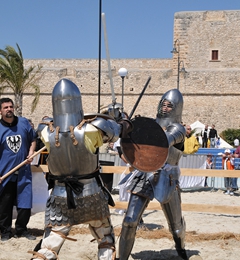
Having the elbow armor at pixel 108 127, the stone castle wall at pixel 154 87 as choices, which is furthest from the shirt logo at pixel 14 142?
the stone castle wall at pixel 154 87

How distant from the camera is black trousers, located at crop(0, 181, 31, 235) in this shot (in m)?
5.38

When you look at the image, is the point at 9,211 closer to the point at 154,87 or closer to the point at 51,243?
the point at 51,243

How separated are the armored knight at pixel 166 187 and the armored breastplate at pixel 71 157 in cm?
82

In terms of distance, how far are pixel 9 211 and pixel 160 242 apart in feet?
5.67

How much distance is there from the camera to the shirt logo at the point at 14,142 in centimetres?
529

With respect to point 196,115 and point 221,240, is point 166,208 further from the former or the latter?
point 196,115

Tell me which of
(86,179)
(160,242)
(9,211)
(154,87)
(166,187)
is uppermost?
(154,87)

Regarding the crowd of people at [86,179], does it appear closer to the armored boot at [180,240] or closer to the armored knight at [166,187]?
the armored knight at [166,187]

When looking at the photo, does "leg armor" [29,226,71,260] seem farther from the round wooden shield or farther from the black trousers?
the black trousers

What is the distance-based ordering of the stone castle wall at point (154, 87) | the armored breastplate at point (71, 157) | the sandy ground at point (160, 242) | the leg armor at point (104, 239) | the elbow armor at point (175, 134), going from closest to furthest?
the armored breastplate at point (71, 157)
the leg armor at point (104, 239)
the elbow armor at point (175, 134)
the sandy ground at point (160, 242)
the stone castle wall at point (154, 87)

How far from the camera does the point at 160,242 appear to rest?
5383mm

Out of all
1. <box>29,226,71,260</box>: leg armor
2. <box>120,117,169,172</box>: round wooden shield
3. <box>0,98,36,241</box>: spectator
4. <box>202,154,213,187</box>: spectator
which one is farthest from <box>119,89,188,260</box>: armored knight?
<box>202,154,213,187</box>: spectator

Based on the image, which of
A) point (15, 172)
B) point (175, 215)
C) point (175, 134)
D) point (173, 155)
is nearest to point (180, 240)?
point (175, 215)

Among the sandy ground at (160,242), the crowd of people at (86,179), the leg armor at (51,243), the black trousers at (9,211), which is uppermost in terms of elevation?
the crowd of people at (86,179)
